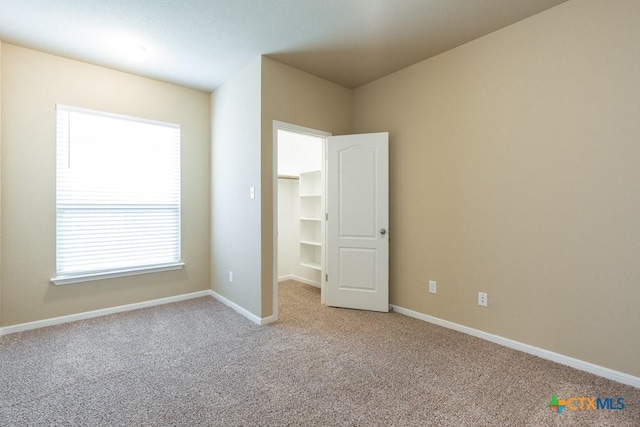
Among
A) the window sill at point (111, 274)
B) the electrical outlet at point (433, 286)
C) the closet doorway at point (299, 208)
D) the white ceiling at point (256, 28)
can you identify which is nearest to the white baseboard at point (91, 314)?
the window sill at point (111, 274)

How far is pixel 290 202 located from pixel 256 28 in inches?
109

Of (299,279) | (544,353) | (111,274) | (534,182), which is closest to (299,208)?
(299,279)

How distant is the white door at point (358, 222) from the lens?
340cm

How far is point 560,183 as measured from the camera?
230 cm

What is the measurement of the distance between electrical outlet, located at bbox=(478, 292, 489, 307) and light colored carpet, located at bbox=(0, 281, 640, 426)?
1.09 ft

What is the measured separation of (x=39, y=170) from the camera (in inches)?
117

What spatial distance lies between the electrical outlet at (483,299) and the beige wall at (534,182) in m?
0.06

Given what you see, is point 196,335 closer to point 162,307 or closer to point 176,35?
point 162,307

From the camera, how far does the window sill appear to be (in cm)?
307

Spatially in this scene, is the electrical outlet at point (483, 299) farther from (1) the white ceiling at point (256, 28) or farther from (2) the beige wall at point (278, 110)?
(1) the white ceiling at point (256, 28)

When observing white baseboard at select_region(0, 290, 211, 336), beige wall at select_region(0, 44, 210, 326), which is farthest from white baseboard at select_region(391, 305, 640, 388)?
beige wall at select_region(0, 44, 210, 326)

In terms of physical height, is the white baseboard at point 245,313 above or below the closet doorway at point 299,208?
below

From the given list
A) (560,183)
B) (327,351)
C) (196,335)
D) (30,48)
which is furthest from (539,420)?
(30,48)

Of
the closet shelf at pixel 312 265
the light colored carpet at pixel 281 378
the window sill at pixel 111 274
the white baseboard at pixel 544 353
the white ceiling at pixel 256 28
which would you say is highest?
the white ceiling at pixel 256 28
